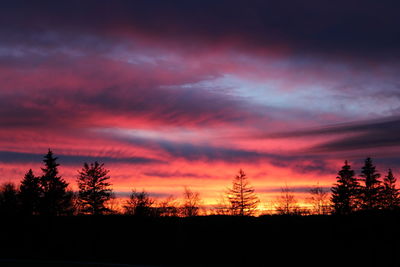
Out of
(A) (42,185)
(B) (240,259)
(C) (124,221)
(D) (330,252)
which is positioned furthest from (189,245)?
(A) (42,185)

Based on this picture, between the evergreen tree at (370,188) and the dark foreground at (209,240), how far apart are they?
158 feet

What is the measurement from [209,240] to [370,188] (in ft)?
178

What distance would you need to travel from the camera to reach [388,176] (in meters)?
76.3

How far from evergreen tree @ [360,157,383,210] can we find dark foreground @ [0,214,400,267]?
48061 mm

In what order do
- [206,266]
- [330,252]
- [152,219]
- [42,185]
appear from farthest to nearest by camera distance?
[42,185], [152,219], [330,252], [206,266]

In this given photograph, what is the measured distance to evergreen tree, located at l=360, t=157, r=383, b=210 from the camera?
6506 cm

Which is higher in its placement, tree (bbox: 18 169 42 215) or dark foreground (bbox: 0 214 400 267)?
tree (bbox: 18 169 42 215)

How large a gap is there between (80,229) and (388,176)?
6895cm

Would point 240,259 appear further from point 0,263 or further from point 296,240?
point 0,263

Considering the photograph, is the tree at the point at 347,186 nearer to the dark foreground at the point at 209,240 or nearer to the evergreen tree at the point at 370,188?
the evergreen tree at the point at 370,188

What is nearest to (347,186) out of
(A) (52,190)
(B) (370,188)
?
(B) (370,188)

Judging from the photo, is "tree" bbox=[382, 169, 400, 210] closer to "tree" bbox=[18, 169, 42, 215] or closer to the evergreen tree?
the evergreen tree

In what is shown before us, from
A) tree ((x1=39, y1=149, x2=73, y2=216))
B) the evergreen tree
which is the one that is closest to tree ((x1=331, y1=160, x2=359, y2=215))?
the evergreen tree

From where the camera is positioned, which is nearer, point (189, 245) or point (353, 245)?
point (353, 245)
